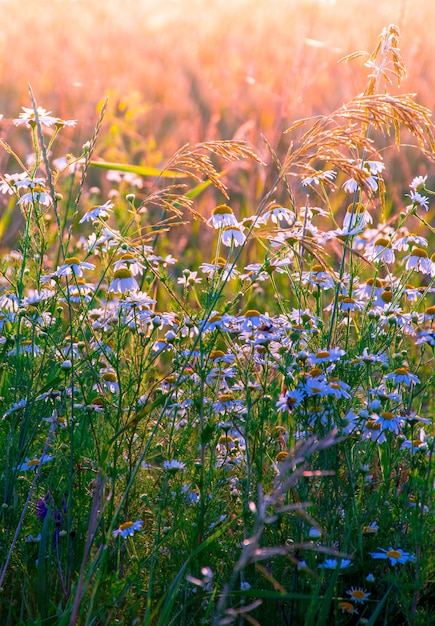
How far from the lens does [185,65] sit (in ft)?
31.3

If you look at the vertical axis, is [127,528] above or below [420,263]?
below

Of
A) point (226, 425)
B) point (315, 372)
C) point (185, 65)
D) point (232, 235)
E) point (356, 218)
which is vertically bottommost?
point (226, 425)

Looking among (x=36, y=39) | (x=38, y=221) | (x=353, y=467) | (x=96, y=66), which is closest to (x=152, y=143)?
(x=38, y=221)

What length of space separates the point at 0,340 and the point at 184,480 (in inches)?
31.2

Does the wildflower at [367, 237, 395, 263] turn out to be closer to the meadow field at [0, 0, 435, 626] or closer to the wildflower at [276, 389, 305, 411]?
the meadow field at [0, 0, 435, 626]

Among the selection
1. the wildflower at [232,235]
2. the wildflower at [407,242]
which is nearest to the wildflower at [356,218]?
the wildflower at [407,242]

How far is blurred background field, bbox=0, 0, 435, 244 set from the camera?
6.47 m

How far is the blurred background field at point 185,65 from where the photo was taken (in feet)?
21.2

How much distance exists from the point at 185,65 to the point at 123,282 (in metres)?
7.98


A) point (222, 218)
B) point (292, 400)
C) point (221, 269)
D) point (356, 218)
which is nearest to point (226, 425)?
point (292, 400)

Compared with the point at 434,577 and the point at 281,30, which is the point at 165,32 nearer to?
the point at 281,30

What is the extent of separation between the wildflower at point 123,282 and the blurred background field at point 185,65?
2985 mm

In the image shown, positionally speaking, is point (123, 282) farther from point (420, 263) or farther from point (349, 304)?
point (420, 263)

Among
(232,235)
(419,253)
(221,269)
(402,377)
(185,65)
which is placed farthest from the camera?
(185,65)
